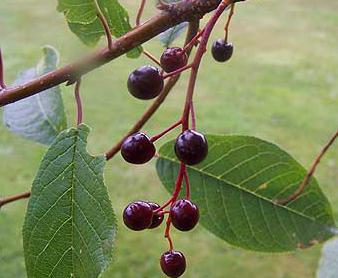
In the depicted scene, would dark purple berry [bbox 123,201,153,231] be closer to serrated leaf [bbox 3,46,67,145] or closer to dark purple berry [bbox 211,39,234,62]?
dark purple berry [bbox 211,39,234,62]

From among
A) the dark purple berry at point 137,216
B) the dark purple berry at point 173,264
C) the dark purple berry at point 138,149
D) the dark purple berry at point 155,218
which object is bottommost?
the dark purple berry at point 173,264

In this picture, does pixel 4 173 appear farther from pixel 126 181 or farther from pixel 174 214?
pixel 174 214

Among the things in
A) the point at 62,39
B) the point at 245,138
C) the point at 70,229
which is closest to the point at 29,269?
the point at 70,229

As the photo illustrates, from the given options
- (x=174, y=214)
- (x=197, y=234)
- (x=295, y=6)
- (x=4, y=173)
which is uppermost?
(x=174, y=214)

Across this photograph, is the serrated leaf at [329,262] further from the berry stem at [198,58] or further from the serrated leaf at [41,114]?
the berry stem at [198,58]

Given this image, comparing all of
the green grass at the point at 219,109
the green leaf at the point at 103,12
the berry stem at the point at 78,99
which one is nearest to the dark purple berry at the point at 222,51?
the green leaf at the point at 103,12

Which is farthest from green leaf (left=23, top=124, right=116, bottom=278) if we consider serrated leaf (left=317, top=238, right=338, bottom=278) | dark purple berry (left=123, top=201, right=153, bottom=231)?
serrated leaf (left=317, top=238, right=338, bottom=278)

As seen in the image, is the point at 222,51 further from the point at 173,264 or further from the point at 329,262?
the point at 329,262
